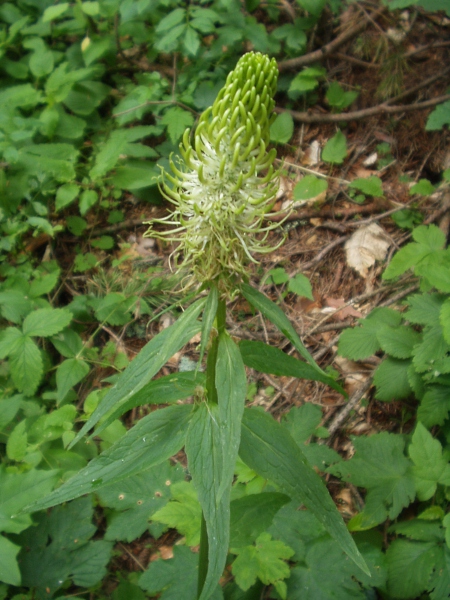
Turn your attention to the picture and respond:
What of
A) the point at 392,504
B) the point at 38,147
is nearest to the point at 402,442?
the point at 392,504

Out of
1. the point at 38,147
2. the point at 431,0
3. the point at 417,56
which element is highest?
the point at 431,0

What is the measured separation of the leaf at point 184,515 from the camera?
2.00m

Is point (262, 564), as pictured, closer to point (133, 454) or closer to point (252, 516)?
point (252, 516)

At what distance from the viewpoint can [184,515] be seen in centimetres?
204

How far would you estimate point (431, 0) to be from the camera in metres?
3.17

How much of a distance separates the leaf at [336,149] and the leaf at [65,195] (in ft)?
6.56

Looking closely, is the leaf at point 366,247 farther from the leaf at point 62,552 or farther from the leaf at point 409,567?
the leaf at point 62,552

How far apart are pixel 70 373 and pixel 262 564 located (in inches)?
66.7

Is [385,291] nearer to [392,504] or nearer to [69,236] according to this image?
[392,504]

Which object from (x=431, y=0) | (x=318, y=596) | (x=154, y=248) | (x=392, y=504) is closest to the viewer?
(x=318, y=596)

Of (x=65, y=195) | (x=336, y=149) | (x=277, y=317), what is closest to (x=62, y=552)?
(x=277, y=317)

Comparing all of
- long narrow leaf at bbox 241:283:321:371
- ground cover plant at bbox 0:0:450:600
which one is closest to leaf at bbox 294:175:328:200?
ground cover plant at bbox 0:0:450:600

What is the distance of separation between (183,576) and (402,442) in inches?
48.6

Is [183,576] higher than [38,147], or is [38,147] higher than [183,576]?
[38,147]
